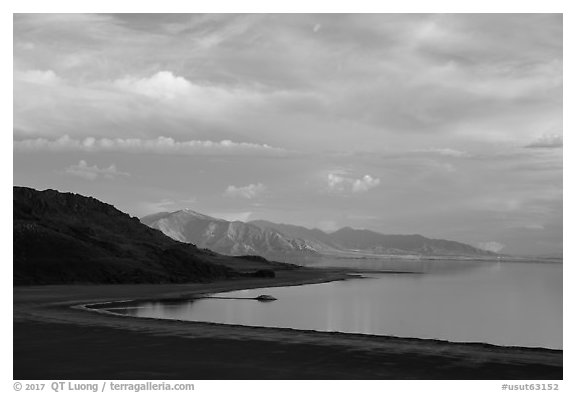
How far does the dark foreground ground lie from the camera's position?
803 inches

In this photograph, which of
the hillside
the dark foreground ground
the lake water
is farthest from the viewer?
the hillside

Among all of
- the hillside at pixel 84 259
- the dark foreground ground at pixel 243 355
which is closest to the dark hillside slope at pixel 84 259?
the hillside at pixel 84 259

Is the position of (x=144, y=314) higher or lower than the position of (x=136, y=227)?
lower

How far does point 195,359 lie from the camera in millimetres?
22891

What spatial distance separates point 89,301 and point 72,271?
33525mm

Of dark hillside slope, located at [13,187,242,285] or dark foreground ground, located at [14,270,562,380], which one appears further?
dark hillside slope, located at [13,187,242,285]

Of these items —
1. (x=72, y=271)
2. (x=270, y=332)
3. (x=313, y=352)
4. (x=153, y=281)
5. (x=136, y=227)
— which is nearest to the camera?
(x=313, y=352)

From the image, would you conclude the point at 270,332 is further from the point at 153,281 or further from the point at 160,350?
the point at 153,281

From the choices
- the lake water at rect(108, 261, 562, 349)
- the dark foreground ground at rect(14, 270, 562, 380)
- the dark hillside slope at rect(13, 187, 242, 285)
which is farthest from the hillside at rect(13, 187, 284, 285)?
the dark foreground ground at rect(14, 270, 562, 380)

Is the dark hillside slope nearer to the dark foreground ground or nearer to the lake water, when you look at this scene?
the lake water

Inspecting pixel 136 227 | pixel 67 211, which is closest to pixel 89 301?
pixel 67 211
